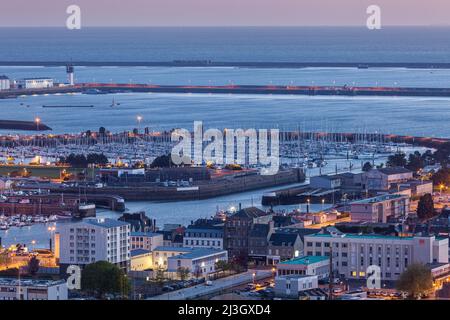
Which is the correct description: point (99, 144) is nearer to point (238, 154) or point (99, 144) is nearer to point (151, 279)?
point (238, 154)

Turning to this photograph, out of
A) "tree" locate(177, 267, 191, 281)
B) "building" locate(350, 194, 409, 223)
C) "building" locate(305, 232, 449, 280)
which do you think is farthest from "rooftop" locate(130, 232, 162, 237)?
"building" locate(350, 194, 409, 223)

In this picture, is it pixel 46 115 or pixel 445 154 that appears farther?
pixel 46 115

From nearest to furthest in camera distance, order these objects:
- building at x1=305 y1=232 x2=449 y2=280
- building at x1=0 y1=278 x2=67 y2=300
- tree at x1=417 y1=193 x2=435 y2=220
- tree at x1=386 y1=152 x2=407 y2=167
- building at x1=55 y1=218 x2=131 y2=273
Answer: building at x1=0 y1=278 x2=67 y2=300 → building at x1=305 y1=232 x2=449 y2=280 → building at x1=55 y1=218 x2=131 y2=273 → tree at x1=417 y1=193 x2=435 y2=220 → tree at x1=386 y1=152 x2=407 y2=167

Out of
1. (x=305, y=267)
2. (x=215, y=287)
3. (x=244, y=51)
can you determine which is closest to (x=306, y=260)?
(x=305, y=267)

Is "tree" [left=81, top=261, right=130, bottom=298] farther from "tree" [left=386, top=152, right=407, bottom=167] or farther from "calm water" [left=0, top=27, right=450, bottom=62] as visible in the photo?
"calm water" [left=0, top=27, right=450, bottom=62]
